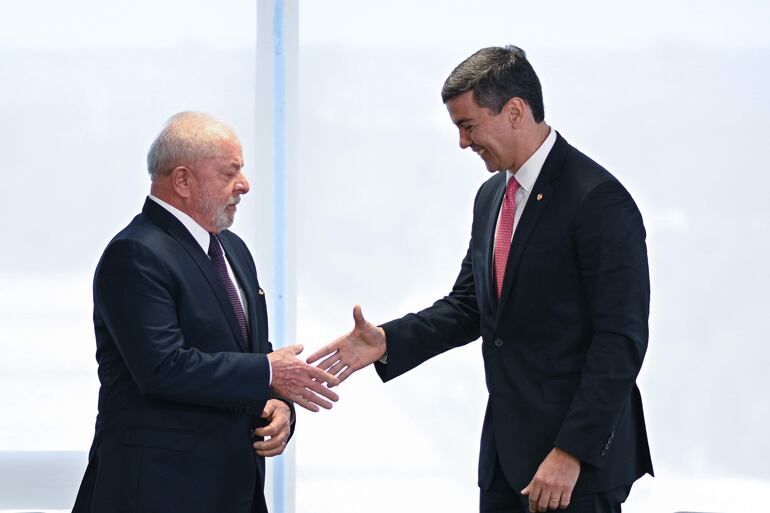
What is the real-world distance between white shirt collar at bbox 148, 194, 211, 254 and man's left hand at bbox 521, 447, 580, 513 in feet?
2.76

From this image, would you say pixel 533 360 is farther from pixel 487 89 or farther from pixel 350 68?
pixel 350 68

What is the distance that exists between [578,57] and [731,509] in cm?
176

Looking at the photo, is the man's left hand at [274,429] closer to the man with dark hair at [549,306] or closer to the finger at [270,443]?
the finger at [270,443]

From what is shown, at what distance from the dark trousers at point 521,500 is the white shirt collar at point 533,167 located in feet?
1.97

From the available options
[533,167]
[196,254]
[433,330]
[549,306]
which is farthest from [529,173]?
[196,254]

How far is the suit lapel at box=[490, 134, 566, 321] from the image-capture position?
2189 mm

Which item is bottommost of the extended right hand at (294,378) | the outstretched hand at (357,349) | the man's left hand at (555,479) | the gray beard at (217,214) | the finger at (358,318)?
the man's left hand at (555,479)

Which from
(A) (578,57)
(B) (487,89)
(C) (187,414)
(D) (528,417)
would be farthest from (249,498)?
(A) (578,57)

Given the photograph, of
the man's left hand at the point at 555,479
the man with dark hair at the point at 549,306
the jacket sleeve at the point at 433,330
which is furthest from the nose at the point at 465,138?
the man's left hand at the point at 555,479

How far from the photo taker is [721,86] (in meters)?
3.89

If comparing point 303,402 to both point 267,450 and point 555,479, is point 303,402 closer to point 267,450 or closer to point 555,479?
point 267,450

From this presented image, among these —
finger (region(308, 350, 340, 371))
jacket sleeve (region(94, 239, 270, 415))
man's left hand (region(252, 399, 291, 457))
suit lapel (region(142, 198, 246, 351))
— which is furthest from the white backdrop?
jacket sleeve (region(94, 239, 270, 415))

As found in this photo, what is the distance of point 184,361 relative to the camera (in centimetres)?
206

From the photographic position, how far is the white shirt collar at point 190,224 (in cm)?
224
